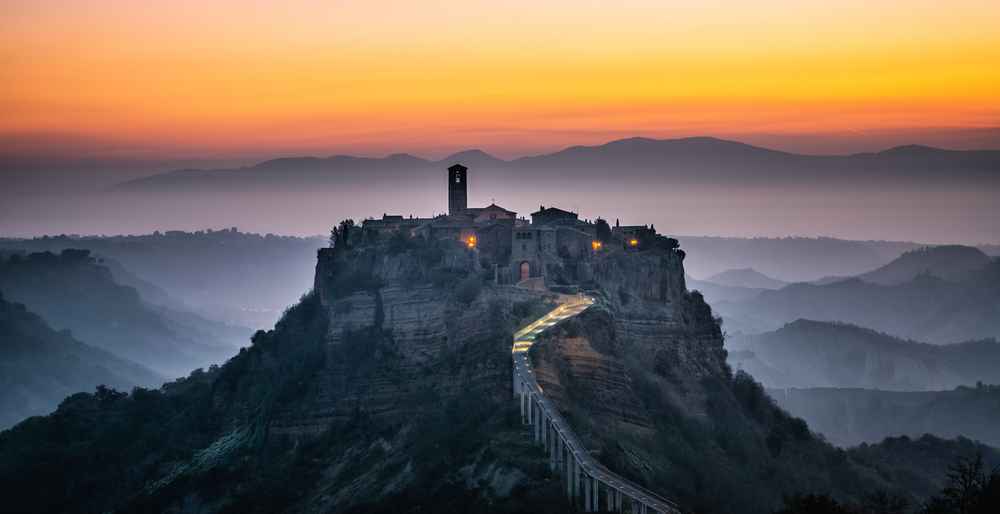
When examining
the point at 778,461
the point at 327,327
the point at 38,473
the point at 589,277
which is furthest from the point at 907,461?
the point at 38,473

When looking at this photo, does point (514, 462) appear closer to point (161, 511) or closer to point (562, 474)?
point (562, 474)

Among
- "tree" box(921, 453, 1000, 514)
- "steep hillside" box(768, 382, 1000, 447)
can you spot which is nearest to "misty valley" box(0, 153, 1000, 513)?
"tree" box(921, 453, 1000, 514)

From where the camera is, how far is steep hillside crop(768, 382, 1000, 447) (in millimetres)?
165375

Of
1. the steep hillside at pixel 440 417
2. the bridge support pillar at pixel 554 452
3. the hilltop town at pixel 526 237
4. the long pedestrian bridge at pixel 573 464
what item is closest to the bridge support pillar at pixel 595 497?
the long pedestrian bridge at pixel 573 464

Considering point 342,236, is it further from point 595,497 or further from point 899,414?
point 899,414

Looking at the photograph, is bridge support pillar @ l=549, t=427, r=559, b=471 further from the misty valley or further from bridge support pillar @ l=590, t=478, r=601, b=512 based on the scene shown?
bridge support pillar @ l=590, t=478, r=601, b=512

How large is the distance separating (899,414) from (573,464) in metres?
110

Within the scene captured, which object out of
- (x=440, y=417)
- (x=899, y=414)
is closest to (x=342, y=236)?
(x=440, y=417)

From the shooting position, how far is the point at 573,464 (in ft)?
232

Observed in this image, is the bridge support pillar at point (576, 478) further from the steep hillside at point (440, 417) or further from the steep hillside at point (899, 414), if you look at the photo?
the steep hillside at point (899, 414)

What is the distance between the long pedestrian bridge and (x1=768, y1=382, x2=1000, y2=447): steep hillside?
81.5m

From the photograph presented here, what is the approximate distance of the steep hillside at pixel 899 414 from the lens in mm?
165375

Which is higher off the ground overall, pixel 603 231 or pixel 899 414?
pixel 603 231

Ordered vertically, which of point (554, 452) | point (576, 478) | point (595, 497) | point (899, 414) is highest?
point (554, 452)
